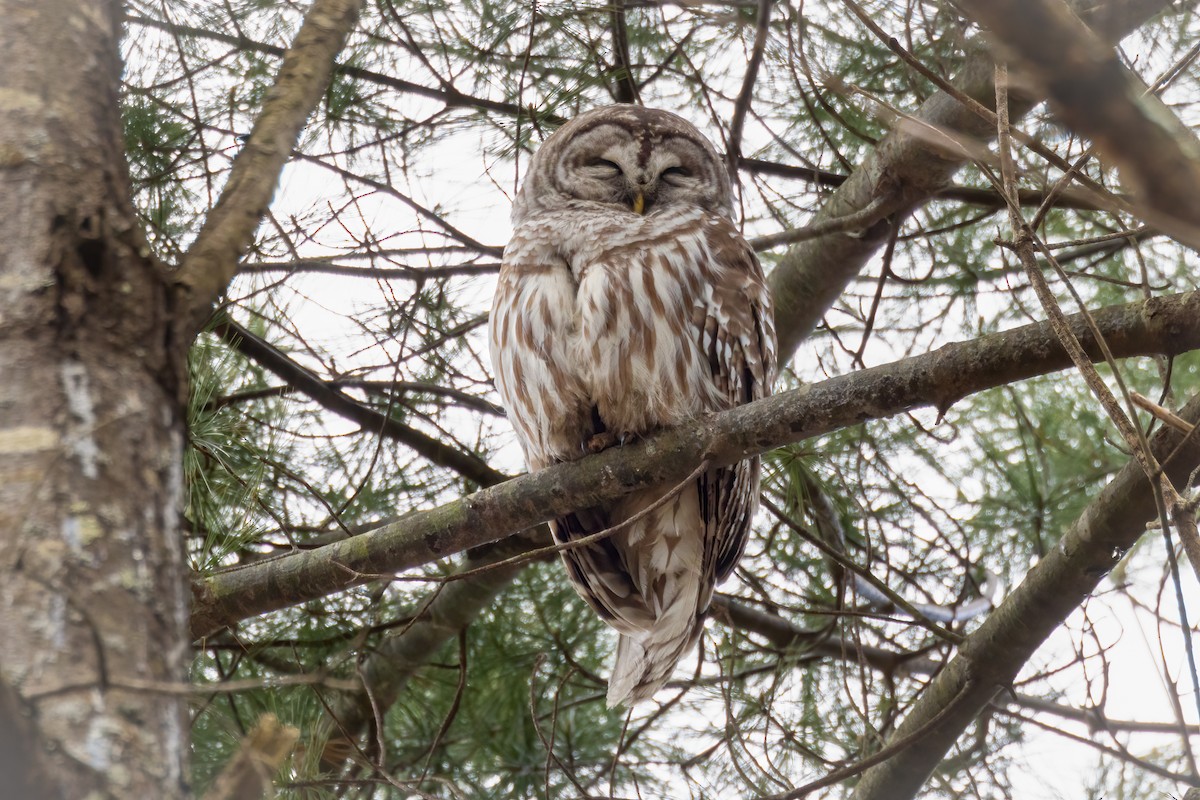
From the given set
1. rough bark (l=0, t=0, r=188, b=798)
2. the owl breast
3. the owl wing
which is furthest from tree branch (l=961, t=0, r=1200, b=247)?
the owl wing

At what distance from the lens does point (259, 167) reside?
1.73 m

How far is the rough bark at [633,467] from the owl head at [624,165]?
130 cm

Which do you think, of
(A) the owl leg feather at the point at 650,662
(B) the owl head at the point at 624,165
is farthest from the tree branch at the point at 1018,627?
(B) the owl head at the point at 624,165

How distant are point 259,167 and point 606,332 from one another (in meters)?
1.46

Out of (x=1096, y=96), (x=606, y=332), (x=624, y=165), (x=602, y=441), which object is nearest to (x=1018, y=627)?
(x=602, y=441)

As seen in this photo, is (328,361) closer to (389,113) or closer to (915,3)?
(389,113)

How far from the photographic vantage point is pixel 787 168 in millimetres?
3902

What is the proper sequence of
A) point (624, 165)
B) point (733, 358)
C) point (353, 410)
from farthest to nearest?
point (624, 165)
point (353, 410)
point (733, 358)

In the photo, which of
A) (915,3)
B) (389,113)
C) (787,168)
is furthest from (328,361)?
(915,3)

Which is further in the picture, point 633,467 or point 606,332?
point 606,332

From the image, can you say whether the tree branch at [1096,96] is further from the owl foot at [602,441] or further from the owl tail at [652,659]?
the owl tail at [652,659]

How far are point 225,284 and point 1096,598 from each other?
9.28 feet

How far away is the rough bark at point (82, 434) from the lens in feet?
3.65

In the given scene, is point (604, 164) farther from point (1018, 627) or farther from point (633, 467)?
point (1018, 627)
